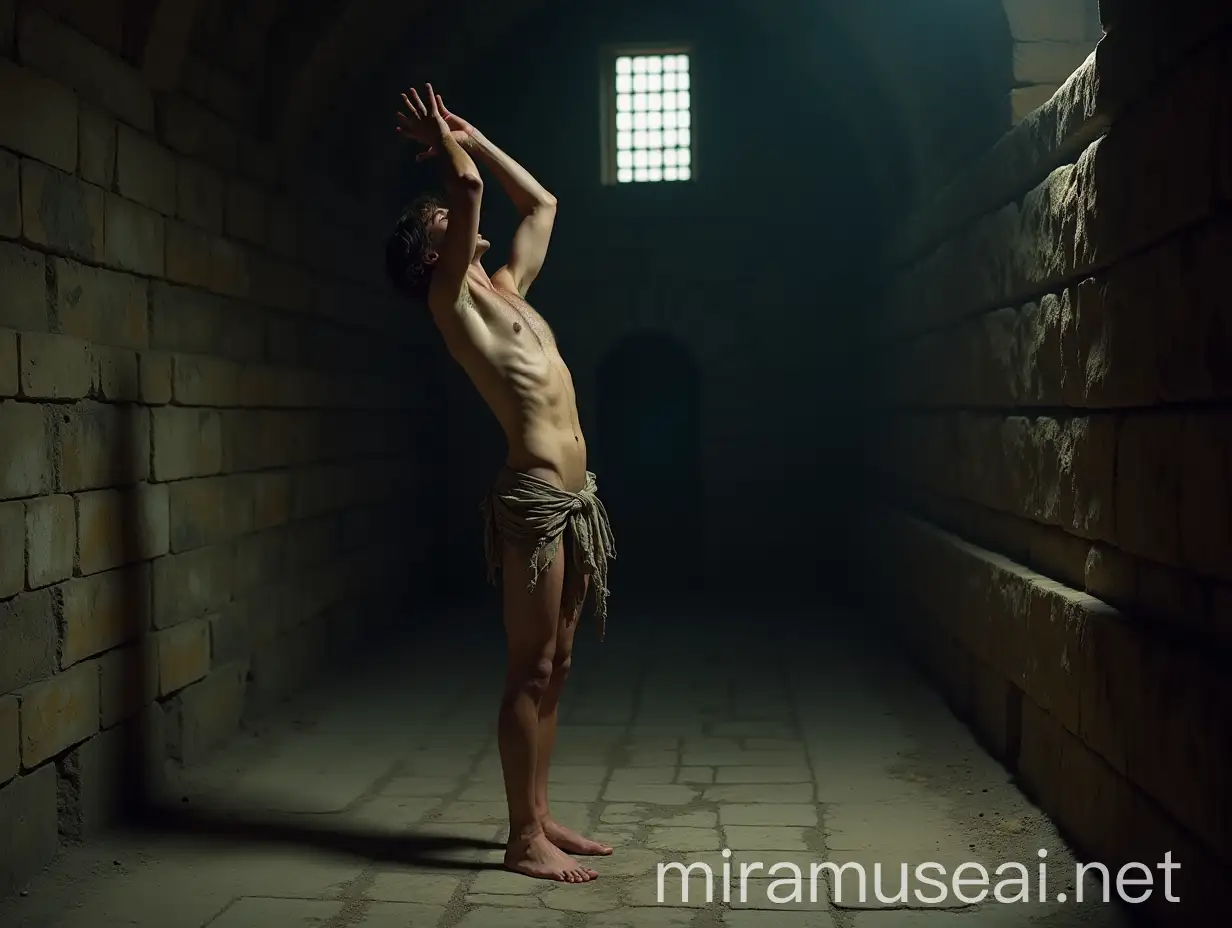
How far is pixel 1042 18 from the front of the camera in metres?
5.73

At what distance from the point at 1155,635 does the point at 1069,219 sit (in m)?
1.68

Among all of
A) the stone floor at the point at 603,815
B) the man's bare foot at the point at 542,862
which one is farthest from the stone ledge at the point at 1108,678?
the man's bare foot at the point at 542,862

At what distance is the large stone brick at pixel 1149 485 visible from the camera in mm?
3350

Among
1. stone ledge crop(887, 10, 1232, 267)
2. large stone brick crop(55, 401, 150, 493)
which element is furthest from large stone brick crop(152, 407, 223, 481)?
stone ledge crop(887, 10, 1232, 267)

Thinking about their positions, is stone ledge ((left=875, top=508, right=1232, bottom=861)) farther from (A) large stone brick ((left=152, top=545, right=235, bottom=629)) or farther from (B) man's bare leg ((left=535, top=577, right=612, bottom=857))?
(A) large stone brick ((left=152, top=545, right=235, bottom=629))

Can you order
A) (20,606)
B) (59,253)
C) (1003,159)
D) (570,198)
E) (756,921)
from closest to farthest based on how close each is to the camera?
(756,921)
(20,606)
(59,253)
(1003,159)
(570,198)

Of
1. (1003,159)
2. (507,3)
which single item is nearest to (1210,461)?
(1003,159)

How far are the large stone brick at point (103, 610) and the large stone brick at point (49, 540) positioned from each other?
0.11m

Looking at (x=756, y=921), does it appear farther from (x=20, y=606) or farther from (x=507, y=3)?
(x=507, y=3)

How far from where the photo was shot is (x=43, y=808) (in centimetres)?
422

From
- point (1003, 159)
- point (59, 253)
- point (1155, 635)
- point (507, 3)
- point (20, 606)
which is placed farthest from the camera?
point (507, 3)

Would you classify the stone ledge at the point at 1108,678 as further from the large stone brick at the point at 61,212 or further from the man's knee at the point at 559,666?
the large stone brick at the point at 61,212

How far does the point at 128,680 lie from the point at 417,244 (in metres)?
2.24

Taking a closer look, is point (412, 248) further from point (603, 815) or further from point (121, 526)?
point (603, 815)
